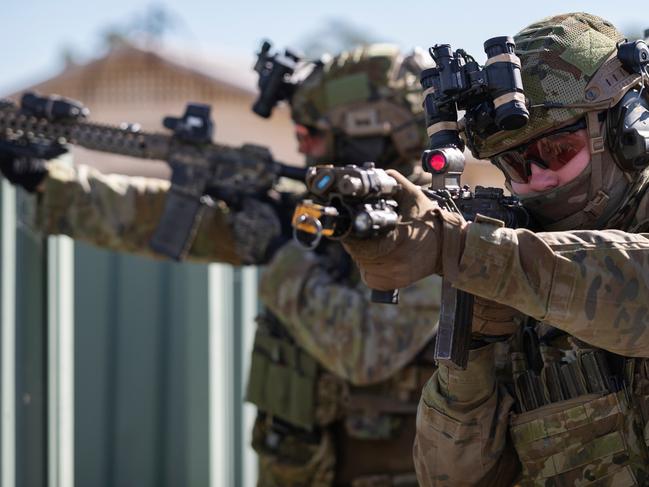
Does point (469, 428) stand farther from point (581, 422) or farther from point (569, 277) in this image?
point (569, 277)

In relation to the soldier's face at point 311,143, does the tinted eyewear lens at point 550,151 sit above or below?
below

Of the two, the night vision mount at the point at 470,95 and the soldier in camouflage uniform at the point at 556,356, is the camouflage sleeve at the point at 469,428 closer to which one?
the soldier in camouflage uniform at the point at 556,356

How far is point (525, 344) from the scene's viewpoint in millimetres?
2654

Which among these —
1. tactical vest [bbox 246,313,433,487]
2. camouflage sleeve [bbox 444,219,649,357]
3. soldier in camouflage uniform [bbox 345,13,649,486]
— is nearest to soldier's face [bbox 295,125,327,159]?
tactical vest [bbox 246,313,433,487]

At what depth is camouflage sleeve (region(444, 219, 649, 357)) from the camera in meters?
2.01

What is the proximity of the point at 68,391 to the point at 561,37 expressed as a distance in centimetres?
333

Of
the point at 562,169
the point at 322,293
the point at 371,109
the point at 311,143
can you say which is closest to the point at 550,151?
the point at 562,169

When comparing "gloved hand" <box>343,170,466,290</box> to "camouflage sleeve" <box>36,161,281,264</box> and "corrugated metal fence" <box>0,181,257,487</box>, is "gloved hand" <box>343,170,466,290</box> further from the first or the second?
"corrugated metal fence" <box>0,181,257,487</box>

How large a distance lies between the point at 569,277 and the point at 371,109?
2.77 m

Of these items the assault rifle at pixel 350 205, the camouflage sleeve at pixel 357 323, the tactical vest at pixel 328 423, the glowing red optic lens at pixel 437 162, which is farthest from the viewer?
the tactical vest at pixel 328 423

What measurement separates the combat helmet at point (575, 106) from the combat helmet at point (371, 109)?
215cm

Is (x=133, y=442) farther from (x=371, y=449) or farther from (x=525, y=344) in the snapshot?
(x=525, y=344)

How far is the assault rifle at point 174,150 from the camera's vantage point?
16.1ft

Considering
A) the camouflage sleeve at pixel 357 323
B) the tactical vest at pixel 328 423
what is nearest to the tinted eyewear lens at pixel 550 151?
the camouflage sleeve at pixel 357 323
